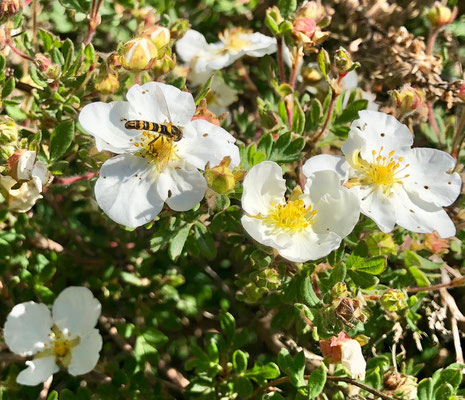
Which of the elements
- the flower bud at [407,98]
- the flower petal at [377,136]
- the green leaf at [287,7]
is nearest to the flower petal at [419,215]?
the flower petal at [377,136]

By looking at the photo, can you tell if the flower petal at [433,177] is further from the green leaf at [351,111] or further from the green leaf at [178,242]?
the green leaf at [178,242]

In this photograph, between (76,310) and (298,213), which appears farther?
(76,310)

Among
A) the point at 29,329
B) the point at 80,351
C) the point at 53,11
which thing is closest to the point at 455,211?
the point at 80,351

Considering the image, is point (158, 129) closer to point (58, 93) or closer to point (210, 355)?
point (58, 93)

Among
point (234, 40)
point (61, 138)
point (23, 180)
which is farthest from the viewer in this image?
point (234, 40)

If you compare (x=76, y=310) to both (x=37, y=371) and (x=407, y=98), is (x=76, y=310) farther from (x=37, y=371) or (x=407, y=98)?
(x=407, y=98)

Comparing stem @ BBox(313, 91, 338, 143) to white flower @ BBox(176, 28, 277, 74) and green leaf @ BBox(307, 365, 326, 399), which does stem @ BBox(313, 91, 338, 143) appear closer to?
white flower @ BBox(176, 28, 277, 74)

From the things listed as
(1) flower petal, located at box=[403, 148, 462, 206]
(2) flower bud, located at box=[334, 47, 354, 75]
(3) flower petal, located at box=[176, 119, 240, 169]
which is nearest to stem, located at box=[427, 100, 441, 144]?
(1) flower petal, located at box=[403, 148, 462, 206]

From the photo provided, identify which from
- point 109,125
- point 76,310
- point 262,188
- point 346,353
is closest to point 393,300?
point 346,353
